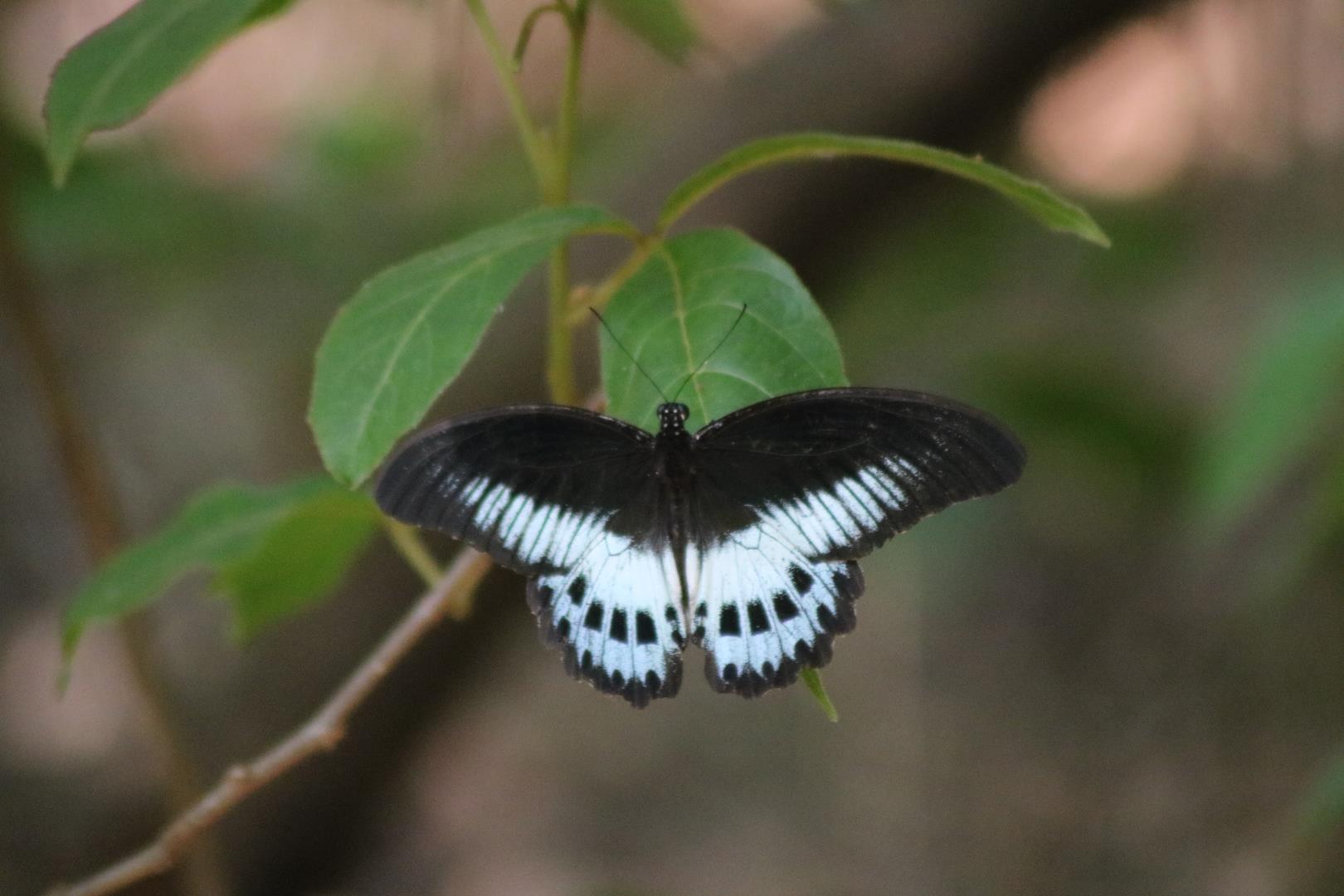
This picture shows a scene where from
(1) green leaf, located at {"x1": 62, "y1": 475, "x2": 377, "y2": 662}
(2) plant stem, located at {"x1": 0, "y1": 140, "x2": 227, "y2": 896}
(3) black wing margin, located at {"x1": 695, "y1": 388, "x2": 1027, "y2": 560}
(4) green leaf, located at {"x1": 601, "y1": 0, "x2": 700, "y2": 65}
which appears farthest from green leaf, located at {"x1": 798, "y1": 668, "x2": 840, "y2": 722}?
(2) plant stem, located at {"x1": 0, "y1": 140, "x2": 227, "y2": 896}

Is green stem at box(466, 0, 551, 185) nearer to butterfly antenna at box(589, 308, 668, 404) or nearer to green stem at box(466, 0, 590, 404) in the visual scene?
green stem at box(466, 0, 590, 404)

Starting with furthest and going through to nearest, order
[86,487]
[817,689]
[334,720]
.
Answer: [86,487] < [334,720] < [817,689]

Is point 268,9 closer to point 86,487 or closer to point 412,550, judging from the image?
point 412,550

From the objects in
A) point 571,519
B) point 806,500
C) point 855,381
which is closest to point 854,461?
point 806,500

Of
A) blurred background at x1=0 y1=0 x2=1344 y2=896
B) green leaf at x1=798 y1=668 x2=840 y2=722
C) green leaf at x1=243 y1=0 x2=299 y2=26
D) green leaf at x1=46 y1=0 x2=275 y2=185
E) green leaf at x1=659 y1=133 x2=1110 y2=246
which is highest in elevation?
green leaf at x1=659 y1=133 x2=1110 y2=246

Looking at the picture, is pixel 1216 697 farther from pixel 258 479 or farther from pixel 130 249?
pixel 130 249

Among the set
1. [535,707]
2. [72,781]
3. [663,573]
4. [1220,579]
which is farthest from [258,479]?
[1220,579]

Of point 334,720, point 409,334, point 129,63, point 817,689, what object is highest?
point 129,63
